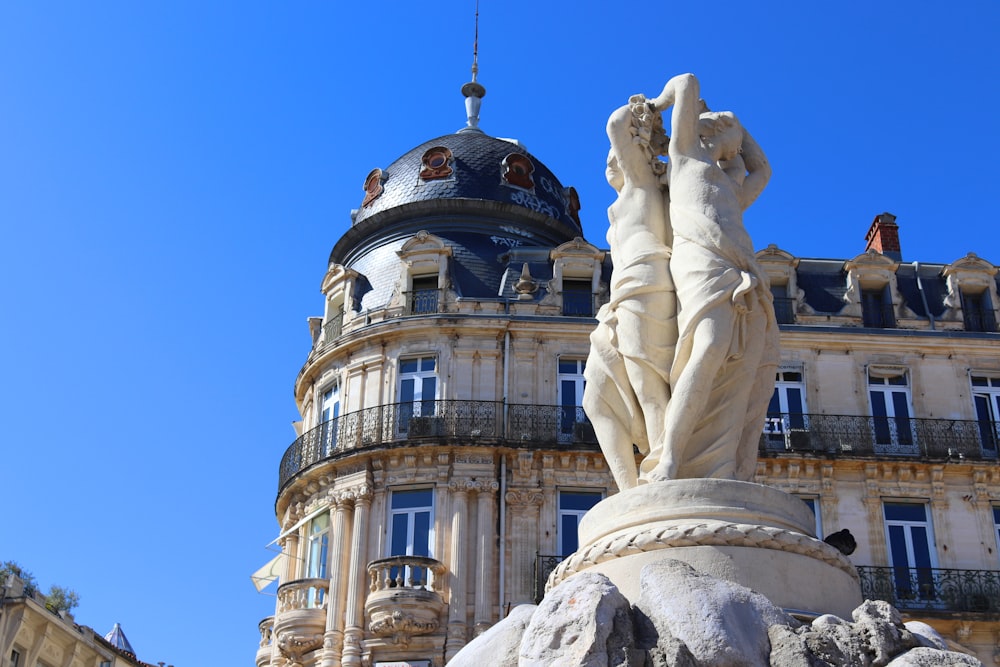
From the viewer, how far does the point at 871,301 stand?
3228cm

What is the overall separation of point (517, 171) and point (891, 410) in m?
10.4

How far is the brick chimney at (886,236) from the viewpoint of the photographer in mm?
34906

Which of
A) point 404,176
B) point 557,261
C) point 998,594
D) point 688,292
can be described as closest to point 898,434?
point 998,594

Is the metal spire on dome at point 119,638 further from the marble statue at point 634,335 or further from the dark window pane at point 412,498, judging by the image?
the marble statue at point 634,335

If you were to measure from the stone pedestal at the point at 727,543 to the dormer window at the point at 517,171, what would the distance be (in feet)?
84.6

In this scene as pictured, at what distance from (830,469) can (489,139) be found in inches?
466

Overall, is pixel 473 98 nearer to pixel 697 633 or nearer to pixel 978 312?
pixel 978 312

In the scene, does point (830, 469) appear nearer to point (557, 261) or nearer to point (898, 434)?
point (898, 434)

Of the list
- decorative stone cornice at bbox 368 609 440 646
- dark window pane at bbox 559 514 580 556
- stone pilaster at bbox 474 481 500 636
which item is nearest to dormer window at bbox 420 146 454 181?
stone pilaster at bbox 474 481 500 636

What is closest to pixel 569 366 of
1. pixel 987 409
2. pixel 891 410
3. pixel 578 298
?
pixel 578 298

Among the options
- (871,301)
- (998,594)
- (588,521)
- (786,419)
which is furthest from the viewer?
(871,301)

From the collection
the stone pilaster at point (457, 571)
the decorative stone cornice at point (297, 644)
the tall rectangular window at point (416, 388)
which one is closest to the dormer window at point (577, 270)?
the tall rectangular window at point (416, 388)

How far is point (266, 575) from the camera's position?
32188 mm

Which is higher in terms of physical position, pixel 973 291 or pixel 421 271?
pixel 973 291
